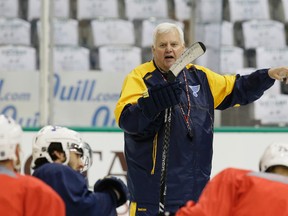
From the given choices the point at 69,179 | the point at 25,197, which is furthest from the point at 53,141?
the point at 25,197

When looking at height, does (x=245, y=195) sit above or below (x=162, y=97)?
below

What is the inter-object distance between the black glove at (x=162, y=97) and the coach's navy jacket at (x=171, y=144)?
79 mm

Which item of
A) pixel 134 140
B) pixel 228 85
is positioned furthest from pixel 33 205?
pixel 228 85

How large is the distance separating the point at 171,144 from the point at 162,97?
277 mm

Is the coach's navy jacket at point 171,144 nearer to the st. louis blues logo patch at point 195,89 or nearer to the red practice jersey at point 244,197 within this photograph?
the st. louis blues logo patch at point 195,89

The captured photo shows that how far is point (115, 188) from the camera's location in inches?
159

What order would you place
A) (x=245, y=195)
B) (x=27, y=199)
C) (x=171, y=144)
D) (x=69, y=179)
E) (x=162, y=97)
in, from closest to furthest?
1. (x=27, y=199)
2. (x=245, y=195)
3. (x=69, y=179)
4. (x=162, y=97)
5. (x=171, y=144)

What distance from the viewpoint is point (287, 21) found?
784cm

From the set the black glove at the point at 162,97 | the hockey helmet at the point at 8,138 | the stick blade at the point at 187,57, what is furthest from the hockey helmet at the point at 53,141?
the stick blade at the point at 187,57

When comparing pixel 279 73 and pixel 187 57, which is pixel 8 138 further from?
pixel 279 73

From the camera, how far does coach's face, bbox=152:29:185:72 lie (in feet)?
15.7

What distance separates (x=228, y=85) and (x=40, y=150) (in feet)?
4.05

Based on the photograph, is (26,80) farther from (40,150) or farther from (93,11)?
(40,150)

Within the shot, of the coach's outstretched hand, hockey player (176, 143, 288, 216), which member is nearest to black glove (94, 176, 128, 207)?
hockey player (176, 143, 288, 216)
